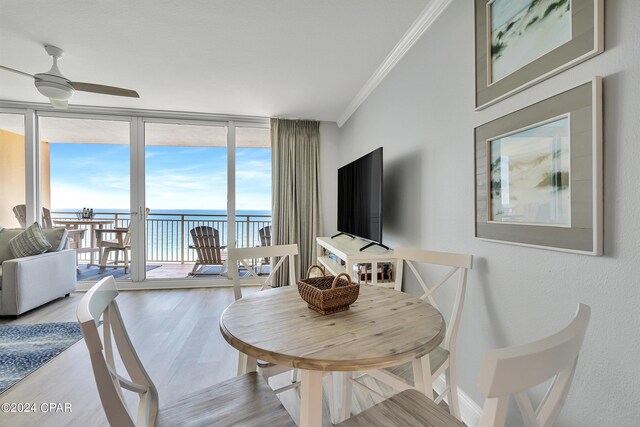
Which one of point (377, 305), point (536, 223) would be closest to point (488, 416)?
point (377, 305)

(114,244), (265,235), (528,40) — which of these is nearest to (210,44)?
(528,40)

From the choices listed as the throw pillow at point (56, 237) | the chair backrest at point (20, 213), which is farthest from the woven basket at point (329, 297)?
the chair backrest at point (20, 213)

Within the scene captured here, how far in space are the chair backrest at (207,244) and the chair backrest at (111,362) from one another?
3.53 m

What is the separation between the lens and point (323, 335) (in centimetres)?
84

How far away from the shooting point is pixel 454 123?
1.59 meters

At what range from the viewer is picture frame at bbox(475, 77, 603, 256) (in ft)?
2.89

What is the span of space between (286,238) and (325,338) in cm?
331

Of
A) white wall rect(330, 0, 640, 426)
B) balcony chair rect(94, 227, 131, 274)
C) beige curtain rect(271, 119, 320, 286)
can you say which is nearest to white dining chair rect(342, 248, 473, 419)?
Result: white wall rect(330, 0, 640, 426)

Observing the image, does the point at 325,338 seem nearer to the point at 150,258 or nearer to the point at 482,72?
the point at 482,72

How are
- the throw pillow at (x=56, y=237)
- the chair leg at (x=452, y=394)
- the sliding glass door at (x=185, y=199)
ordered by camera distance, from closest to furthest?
the chair leg at (x=452, y=394) → the throw pillow at (x=56, y=237) → the sliding glass door at (x=185, y=199)

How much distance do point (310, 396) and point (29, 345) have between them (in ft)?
9.41

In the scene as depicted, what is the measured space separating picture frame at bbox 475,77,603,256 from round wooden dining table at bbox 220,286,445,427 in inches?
21.1

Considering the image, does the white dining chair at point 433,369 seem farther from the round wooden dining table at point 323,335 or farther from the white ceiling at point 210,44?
the white ceiling at point 210,44

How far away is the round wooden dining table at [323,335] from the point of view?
28.6 inches
